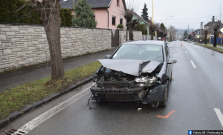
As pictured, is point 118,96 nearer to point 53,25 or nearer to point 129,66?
point 129,66

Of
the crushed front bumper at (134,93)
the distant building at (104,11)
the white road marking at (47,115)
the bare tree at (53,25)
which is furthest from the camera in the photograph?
the distant building at (104,11)

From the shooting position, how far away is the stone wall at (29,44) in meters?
7.93

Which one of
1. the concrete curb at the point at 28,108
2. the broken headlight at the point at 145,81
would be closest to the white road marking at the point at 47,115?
the concrete curb at the point at 28,108

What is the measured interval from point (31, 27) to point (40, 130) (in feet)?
23.2

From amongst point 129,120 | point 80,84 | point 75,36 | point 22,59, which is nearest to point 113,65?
point 129,120

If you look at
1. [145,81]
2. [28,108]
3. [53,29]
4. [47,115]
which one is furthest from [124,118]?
[53,29]

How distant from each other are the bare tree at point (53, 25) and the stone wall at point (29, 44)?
300cm

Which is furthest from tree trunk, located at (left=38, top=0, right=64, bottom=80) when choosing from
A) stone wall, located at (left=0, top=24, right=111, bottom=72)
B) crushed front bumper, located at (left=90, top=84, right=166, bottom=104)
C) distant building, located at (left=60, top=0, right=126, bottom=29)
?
distant building, located at (left=60, top=0, right=126, bottom=29)

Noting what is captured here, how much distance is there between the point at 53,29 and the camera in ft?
19.6

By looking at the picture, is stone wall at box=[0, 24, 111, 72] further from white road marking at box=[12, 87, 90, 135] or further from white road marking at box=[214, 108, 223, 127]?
white road marking at box=[214, 108, 223, 127]

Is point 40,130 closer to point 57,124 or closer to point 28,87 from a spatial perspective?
point 57,124

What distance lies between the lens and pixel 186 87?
246 inches

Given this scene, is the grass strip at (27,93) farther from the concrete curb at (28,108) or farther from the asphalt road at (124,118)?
the asphalt road at (124,118)

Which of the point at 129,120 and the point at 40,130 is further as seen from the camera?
the point at 129,120
